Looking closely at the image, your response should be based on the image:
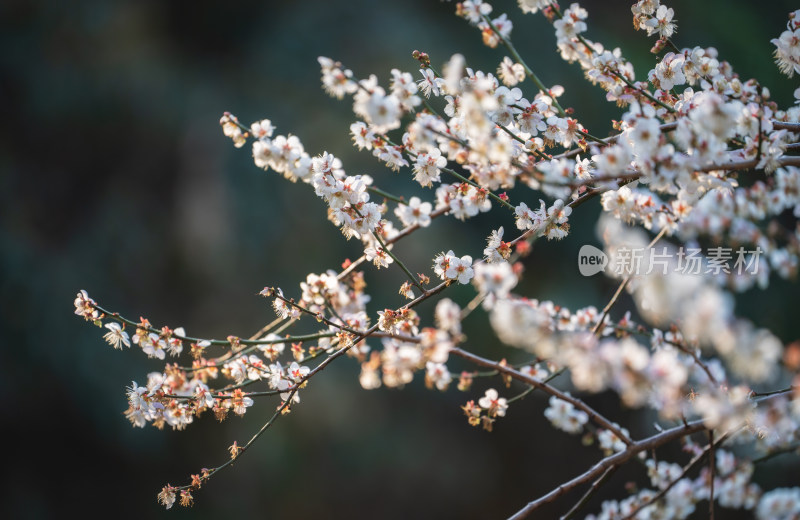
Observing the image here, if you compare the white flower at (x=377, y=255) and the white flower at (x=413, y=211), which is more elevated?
the white flower at (x=413, y=211)

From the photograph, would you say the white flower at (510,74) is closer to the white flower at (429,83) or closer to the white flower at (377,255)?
the white flower at (429,83)

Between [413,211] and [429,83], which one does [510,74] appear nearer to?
[429,83]

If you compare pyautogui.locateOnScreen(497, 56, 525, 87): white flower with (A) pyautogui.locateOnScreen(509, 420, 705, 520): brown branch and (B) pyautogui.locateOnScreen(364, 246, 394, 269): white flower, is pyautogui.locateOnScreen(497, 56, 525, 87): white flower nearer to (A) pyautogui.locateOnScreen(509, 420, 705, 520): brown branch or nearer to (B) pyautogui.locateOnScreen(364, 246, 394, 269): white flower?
(B) pyautogui.locateOnScreen(364, 246, 394, 269): white flower

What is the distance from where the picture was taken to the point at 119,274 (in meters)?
4.20

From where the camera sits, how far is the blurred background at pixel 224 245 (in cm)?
386

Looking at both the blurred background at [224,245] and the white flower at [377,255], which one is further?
the blurred background at [224,245]

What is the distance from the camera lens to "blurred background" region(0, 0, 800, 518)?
3.86 metres

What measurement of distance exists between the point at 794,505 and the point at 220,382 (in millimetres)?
3384

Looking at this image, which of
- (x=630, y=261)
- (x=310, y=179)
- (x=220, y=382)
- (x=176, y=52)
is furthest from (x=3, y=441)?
(x=630, y=261)

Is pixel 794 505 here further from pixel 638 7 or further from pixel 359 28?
pixel 359 28

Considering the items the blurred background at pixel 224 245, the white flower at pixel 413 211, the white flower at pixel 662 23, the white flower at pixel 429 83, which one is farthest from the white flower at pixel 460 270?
the blurred background at pixel 224 245

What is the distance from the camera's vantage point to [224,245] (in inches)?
164

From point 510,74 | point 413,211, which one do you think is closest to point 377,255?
point 413,211

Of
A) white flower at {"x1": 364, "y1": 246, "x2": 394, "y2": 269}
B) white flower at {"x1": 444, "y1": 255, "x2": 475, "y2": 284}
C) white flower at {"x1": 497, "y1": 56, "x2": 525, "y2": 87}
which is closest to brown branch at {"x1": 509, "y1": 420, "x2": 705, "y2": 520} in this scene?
white flower at {"x1": 444, "y1": 255, "x2": 475, "y2": 284}
